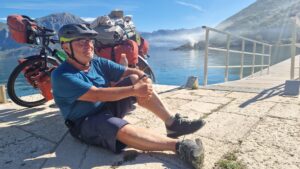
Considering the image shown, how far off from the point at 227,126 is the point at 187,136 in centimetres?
50

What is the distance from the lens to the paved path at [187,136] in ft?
6.21

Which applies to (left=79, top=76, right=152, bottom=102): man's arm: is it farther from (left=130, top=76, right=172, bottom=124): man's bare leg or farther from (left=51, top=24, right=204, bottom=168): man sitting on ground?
(left=130, top=76, right=172, bottom=124): man's bare leg

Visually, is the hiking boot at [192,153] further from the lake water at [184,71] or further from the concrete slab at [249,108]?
the lake water at [184,71]

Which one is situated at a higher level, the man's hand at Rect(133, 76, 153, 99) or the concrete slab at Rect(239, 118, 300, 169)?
the man's hand at Rect(133, 76, 153, 99)

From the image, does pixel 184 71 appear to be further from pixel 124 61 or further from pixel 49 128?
pixel 49 128

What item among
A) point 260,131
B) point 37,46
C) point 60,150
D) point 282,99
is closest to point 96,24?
point 37,46

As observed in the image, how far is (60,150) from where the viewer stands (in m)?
2.13

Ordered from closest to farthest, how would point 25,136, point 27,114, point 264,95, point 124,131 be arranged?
point 124,131 < point 25,136 < point 27,114 < point 264,95

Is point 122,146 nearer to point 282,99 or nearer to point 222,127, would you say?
point 222,127

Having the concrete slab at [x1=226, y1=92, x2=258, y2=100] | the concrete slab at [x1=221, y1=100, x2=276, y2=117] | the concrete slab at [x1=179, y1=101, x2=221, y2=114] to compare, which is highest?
the concrete slab at [x1=226, y1=92, x2=258, y2=100]

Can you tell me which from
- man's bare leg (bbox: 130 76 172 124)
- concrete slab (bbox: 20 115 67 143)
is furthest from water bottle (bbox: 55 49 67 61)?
man's bare leg (bbox: 130 76 172 124)

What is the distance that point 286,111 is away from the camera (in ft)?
10.0

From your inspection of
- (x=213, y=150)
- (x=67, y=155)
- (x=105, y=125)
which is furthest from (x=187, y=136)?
(x=67, y=155)

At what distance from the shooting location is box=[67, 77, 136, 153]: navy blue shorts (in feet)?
6.23
